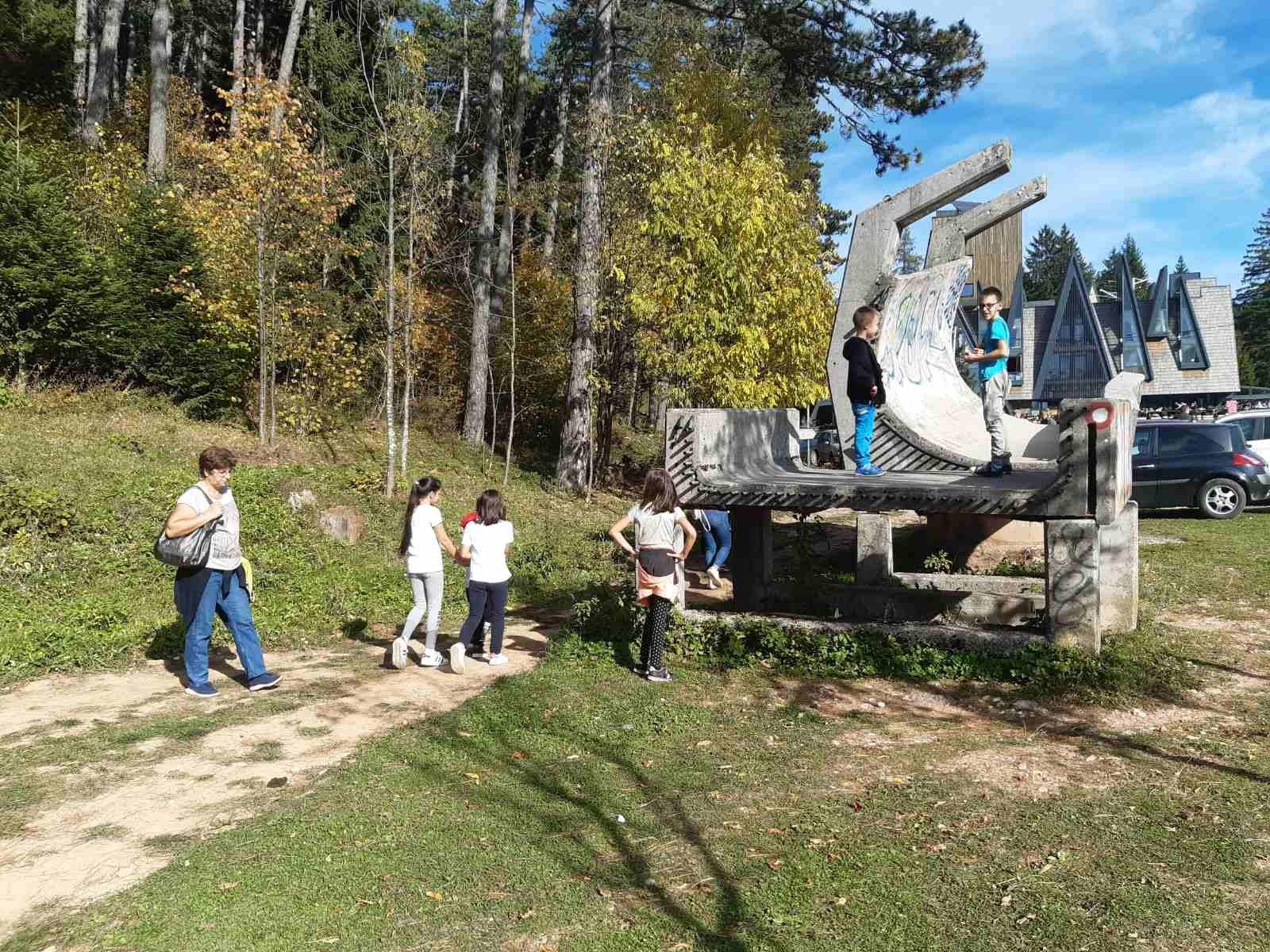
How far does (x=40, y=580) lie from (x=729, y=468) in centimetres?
699

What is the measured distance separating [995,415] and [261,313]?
484 inches

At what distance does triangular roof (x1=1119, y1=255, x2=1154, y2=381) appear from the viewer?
49.9m

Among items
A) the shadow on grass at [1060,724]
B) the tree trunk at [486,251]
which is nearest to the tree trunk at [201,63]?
the tree trunk at [486,251]

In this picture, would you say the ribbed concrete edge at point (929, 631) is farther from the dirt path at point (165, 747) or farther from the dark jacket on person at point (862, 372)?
the dark jacket on person at point (862, 372)

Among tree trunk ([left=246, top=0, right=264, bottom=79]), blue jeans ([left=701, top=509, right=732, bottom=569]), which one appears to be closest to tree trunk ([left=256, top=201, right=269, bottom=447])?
blue jeans ([left=701, top=509, right=732, bottom=569])

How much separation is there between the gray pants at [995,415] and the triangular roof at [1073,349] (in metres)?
45.6

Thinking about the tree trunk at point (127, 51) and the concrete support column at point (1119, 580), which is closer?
the concrete support column at point (1119, 580)

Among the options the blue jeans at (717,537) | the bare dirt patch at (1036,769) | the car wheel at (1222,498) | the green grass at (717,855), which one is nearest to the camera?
the green grass at (717,855)

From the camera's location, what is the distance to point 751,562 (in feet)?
32.7

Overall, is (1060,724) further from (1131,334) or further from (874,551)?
(1131,334)

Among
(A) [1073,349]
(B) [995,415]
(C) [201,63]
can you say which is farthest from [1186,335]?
(B) [995,415]

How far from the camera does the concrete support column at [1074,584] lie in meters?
7.08

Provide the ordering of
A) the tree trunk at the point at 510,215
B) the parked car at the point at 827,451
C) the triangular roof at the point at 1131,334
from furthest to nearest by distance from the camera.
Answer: the triangular roof at the point at 1131,334, the tree trunk at the point at 510,215, the parked car at the point at 827,451

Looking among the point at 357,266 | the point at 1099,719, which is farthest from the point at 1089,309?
the point at 1099,719
